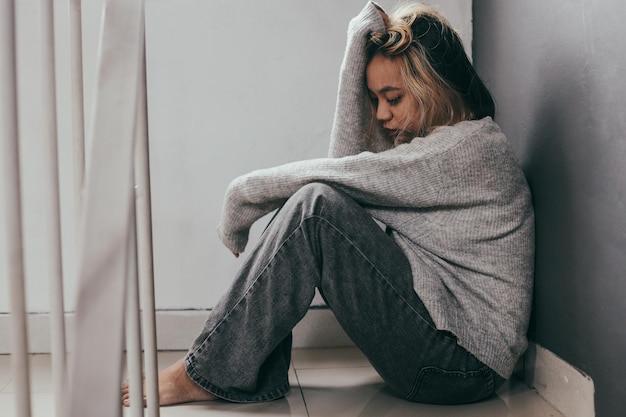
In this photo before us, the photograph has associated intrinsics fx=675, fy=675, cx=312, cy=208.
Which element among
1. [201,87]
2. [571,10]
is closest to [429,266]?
[571,10]

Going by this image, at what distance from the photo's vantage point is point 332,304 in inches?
49.5

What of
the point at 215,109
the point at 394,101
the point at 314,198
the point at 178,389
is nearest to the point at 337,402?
the point at 178,389

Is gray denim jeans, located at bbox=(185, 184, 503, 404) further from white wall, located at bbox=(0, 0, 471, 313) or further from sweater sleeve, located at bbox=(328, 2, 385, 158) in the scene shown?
white wall, located at bbox=(0, 0, 471, 313)

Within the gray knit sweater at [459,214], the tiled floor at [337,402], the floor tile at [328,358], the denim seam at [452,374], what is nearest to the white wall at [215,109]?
the floor tile at [328,358]

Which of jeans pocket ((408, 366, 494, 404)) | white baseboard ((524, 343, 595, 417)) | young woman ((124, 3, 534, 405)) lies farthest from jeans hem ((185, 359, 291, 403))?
white baseboard ((524, 343, 595, 417))

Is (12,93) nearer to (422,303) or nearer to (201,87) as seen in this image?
(422,303)

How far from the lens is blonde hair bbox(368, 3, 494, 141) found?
4.50 feet

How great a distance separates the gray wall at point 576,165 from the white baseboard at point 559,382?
0.02 metres

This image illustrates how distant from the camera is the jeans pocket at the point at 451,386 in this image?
125 cm

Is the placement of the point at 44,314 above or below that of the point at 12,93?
below

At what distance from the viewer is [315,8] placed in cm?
185

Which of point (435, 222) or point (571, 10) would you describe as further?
point (435, 222)

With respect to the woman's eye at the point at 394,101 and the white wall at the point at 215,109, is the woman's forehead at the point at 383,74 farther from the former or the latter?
the white wall at the point at 215,109

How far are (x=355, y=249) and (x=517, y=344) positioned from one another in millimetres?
365
